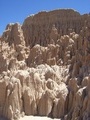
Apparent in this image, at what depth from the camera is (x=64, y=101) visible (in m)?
54.8

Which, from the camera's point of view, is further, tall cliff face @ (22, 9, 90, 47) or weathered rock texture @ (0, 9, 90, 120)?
tall cliff face @ (22, 9, 90, 47)

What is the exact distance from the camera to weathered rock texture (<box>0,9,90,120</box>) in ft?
180

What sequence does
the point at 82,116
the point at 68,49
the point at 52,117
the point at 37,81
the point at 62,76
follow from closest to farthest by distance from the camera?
the point at 82,116
the point at 52,117
the point at 37,81
the point at 62,76
the point at 68,49

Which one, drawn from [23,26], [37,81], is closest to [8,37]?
[23,26]

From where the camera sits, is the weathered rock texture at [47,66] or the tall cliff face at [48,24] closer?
the weathered rock texture at [47,66]

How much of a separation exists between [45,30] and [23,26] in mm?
5652

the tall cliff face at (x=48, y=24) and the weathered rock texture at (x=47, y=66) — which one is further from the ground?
the tall cliff face at (x=48, y=24)

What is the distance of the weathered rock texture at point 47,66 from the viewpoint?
5477 centimetres

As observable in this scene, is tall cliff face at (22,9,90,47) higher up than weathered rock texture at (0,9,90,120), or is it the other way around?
tall cliff face at (22,9,90,47)

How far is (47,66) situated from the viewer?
2552 inches

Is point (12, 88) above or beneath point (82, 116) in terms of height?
above

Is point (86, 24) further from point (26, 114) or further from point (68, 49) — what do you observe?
point (26, 114)

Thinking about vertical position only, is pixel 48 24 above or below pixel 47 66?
above

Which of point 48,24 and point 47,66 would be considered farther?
point 48,24
